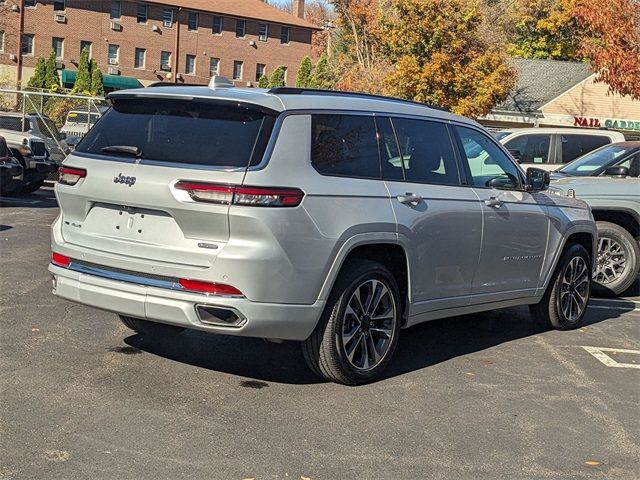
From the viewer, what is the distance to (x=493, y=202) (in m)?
6.89

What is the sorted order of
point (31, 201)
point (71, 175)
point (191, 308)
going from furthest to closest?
1. point (31, 201)
2. point (71, 175)
3. point (191, 308)

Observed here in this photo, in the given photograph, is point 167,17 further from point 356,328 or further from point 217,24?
point 356,328

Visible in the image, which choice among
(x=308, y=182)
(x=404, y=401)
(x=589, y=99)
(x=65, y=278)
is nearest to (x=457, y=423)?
(x=404, y=401)

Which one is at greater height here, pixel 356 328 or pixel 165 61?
pixel 165 61

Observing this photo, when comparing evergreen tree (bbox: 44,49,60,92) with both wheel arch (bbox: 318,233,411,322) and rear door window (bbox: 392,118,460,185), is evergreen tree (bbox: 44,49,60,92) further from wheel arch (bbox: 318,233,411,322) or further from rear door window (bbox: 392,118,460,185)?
wheel arch (bbox: 318,233,411,322)

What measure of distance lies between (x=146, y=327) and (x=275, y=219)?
203cm

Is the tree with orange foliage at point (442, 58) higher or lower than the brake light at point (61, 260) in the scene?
higher

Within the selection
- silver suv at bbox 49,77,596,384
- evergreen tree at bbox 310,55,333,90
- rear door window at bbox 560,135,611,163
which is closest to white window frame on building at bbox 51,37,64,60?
evergreen tree at bbox 310,55,333,90

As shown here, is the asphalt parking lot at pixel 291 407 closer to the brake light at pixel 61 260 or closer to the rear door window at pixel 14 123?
the brake light at pixel 61 260

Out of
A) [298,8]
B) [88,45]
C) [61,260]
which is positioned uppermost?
[298,8]

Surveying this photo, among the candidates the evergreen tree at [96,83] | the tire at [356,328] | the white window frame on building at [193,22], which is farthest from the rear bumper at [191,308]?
the white window frame on building at [193,22]

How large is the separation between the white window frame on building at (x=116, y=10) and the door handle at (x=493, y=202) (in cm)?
5871

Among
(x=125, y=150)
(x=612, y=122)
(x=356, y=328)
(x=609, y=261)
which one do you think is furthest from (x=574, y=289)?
(x=612, y=122)

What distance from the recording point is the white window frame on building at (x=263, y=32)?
223ft
